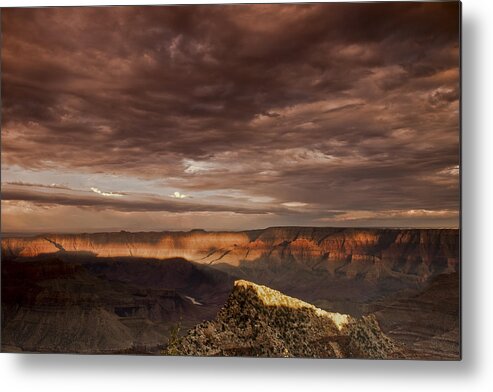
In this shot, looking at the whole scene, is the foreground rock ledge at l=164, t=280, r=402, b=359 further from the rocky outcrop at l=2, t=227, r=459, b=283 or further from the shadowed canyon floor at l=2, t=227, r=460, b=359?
the rocky outcrop at l=2, t=227, r=459, b=283

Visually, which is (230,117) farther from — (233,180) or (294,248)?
(294,248)

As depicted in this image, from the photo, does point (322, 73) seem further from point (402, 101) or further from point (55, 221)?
point (55, 221)

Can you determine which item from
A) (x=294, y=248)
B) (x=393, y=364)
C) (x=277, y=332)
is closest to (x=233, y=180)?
(x=294, y=248)

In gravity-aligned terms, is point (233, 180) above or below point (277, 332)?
above

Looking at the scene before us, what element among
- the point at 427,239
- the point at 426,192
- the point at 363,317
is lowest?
the point at 363,317

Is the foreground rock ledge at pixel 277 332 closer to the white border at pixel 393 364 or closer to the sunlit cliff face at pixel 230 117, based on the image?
the white border at pixel 393 364

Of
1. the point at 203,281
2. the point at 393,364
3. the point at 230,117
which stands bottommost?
the point at 393,364

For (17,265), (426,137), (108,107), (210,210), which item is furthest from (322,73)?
(17,265)
